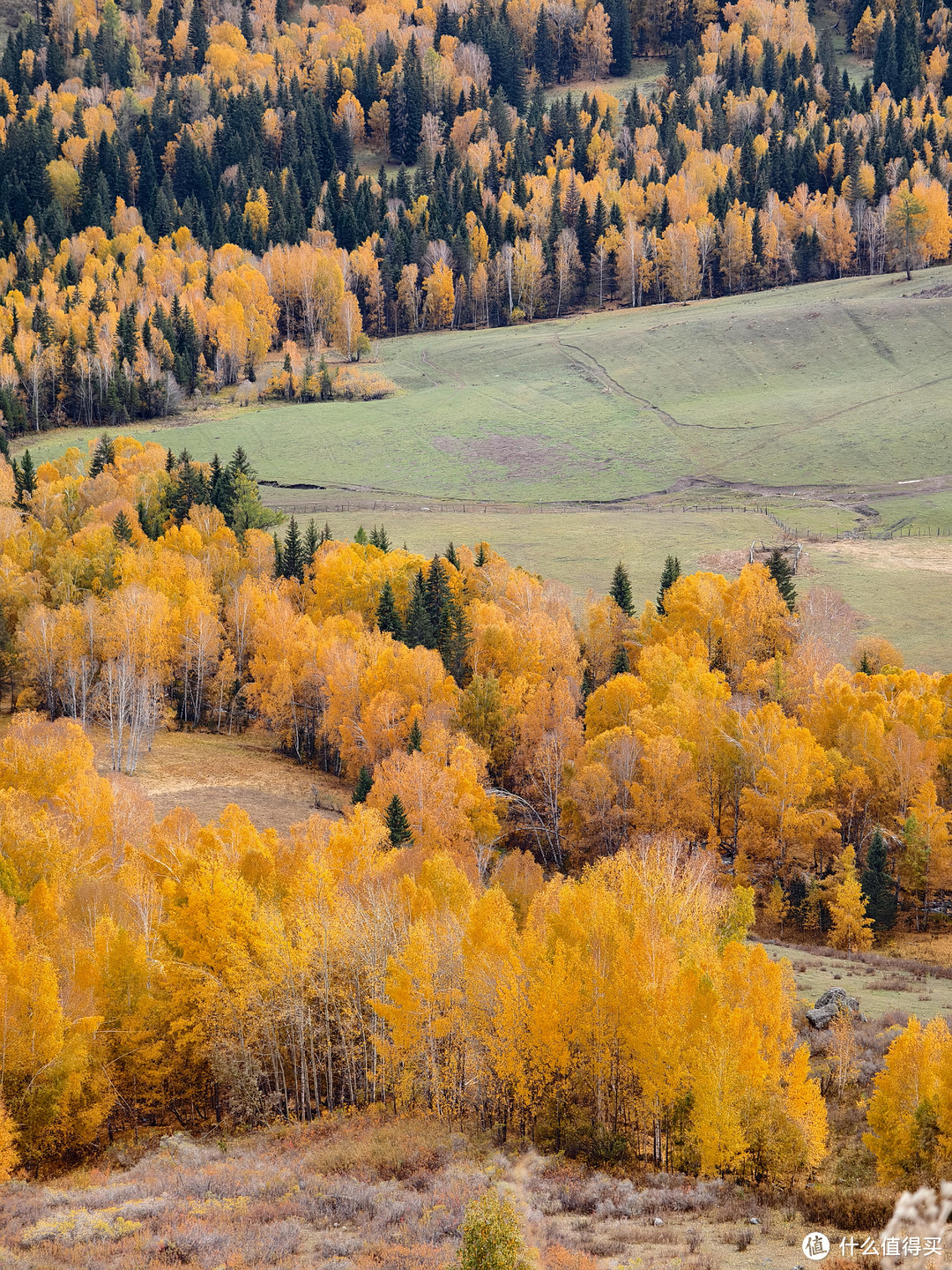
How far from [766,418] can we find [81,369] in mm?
94336

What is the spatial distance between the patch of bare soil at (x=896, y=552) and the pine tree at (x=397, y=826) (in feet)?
190

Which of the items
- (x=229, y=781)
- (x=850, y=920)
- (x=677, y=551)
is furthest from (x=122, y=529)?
(x=850, y=920)

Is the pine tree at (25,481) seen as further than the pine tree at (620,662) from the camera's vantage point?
Yes

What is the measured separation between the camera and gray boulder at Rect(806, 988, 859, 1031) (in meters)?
39.8

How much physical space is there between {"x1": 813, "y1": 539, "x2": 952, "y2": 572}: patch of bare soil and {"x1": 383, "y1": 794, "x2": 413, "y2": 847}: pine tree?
2278 inches

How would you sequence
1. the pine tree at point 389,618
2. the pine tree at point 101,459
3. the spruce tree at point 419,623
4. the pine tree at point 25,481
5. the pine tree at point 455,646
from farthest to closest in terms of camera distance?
the pine tree at point 101,459 < the pine tree at point 25,481 < the pine tree at point 389,618 < the pine tree at point 455,646 < the spruce tree at point 419,623

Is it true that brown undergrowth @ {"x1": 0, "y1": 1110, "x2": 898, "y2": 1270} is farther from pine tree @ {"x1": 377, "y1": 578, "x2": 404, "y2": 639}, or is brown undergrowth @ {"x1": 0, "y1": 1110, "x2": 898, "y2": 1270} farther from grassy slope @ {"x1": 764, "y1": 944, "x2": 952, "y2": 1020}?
pine tree @ {"x1": 377, "y1": 578, "x2": 404, "y2": 639}

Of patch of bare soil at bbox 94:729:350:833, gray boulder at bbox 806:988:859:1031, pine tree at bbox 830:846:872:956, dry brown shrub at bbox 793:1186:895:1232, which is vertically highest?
dry brown shrub at bbox 793:1186:895:1232

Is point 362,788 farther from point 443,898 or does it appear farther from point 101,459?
point 101,459

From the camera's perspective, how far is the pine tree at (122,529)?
101812 mm

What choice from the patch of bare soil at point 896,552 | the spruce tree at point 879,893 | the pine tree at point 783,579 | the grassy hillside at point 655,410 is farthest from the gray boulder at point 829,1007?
the grassy hillside at point 655,410

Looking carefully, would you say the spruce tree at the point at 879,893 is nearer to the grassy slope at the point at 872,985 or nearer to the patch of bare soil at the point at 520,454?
the grassy slope at the point at 872,985

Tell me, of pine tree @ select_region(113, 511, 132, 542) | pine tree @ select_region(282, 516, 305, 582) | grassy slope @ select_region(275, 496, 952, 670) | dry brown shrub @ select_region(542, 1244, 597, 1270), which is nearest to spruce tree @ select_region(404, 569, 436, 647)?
pine tree @ select_region(282, 516, 305, 582)

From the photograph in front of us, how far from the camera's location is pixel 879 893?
5894cm
